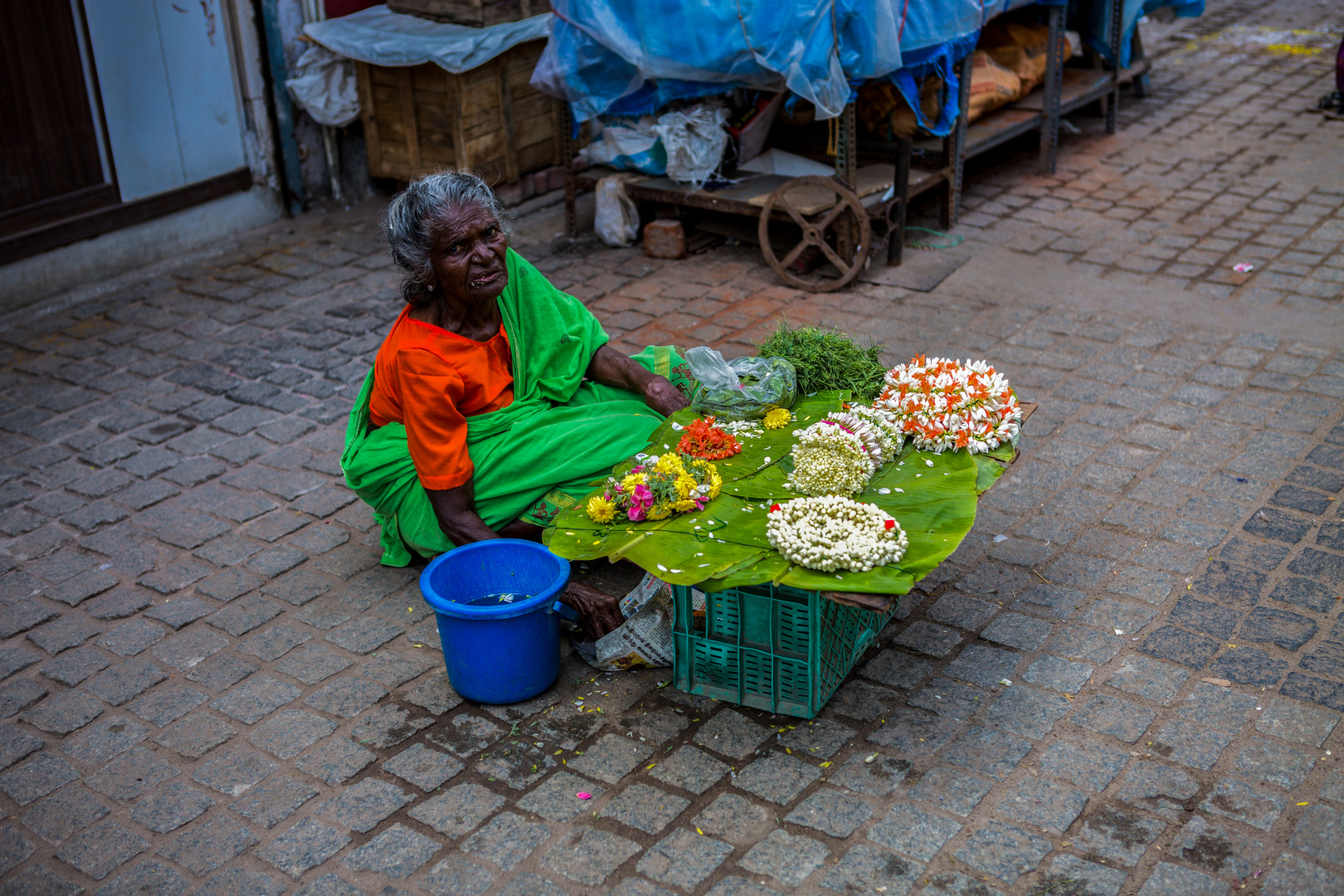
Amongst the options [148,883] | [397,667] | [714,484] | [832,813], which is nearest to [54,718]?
[148,883]

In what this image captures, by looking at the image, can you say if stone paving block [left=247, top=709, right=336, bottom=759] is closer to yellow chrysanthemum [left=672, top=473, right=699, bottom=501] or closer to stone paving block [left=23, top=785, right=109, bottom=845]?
Result: stone paving block [left=23, top=785, right=109, bottom=845]

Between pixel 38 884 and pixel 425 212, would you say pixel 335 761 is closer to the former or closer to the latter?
pixel 38 884

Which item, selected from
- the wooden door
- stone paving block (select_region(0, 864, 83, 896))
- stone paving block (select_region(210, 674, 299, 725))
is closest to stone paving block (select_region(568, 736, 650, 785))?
→ stone paving block (select_region(210, 674, 299, 725))

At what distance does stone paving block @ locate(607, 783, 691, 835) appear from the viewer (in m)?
3.09

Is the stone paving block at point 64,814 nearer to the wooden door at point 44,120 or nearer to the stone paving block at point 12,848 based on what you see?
the stone paving block at point 12,848

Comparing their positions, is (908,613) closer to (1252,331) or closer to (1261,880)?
(1261,880)

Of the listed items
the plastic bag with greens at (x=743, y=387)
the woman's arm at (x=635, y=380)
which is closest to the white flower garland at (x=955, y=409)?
the plastic bag with greens at (x=743, y=387)

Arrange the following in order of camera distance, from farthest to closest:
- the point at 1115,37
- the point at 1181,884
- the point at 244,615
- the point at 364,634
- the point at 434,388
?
the point at 1115,37
the point at 244,615
the point at 364,634
the point at 434,388
the point at 1181,884

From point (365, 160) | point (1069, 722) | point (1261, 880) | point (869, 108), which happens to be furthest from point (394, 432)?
point (365, 160)

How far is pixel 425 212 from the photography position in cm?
364

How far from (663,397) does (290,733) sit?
1714mm

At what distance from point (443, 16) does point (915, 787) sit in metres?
6.36

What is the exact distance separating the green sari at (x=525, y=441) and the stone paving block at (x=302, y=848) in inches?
44.7

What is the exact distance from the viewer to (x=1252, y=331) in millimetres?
5859
